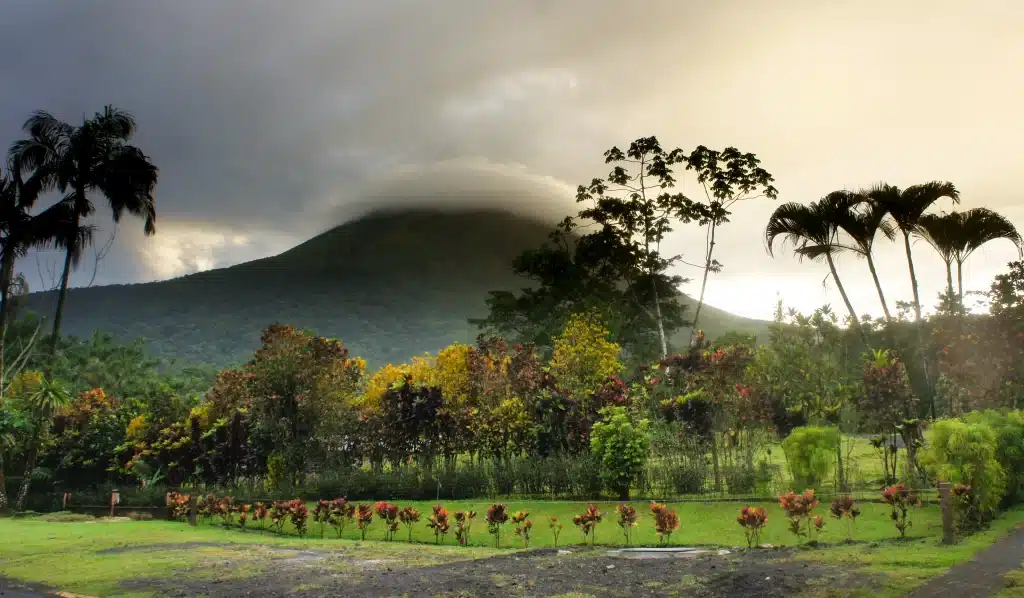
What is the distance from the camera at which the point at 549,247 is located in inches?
1549

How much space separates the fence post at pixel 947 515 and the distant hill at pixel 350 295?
275 feet

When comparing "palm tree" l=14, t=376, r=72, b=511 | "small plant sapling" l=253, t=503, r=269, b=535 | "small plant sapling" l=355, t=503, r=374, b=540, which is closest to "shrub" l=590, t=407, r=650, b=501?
"small plant sapling" l=355, t=503, r=374, b=540

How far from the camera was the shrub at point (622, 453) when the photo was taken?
54.1 ft

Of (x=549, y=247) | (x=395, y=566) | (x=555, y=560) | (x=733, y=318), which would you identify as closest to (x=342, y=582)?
(x=395, y=566)

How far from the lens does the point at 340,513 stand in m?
15.5

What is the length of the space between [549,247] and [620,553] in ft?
93.3

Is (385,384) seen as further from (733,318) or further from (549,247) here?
(733,318)

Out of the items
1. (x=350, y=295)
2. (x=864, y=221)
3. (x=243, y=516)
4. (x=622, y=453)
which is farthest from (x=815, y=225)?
(x=350, y=295)

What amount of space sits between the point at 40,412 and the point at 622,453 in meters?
19.4

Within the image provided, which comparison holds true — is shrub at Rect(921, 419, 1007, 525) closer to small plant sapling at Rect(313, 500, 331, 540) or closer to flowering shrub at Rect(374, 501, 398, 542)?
flowering shrub at Rect(374, 501, 398, 542)

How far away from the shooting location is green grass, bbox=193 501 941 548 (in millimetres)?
11922

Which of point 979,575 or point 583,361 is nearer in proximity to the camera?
point 979,575

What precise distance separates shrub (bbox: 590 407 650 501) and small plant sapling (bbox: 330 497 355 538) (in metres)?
5.21

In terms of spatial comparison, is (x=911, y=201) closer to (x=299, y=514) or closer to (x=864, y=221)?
(x=864, y=221)
